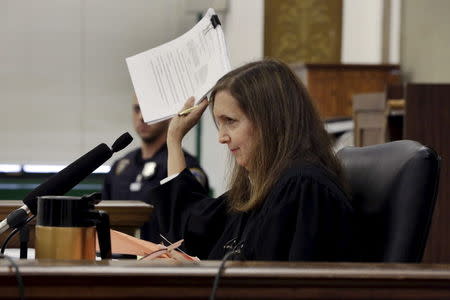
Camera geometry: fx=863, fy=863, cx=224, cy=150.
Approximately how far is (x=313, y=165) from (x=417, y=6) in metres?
4.47

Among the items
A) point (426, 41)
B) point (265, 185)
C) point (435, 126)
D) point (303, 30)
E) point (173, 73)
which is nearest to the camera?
point (265, 185)

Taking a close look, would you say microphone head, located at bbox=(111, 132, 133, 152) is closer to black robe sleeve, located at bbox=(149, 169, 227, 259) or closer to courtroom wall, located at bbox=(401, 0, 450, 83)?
black robe sleeve, located at bbox=(149, 169, 227, 259)

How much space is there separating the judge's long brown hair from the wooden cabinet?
156 inches

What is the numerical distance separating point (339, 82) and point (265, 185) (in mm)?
4237

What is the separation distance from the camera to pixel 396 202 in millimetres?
1676

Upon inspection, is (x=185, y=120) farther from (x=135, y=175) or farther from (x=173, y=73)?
(x=135, y=175)

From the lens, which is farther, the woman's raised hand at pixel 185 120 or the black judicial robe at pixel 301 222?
the woman's raised hand at pixel 185 120

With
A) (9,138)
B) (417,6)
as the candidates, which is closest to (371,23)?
(417,6)

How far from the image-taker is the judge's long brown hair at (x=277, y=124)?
1.86 metres

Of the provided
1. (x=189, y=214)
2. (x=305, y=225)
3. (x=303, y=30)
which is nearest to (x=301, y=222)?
(x=305, y=225)

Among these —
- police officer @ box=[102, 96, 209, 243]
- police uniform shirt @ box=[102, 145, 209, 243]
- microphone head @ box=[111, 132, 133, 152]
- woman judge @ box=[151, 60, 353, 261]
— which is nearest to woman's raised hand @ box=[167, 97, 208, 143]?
woman judge @ box=[151, 60, 353, 261]

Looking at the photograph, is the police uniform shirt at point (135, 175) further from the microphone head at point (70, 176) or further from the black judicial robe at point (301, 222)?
the microphone head at point (70, 176)

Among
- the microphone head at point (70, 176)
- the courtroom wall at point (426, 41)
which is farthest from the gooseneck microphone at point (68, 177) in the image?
the courtroom wall at point (426, 41)

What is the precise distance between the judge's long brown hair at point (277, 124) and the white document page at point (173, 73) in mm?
266
